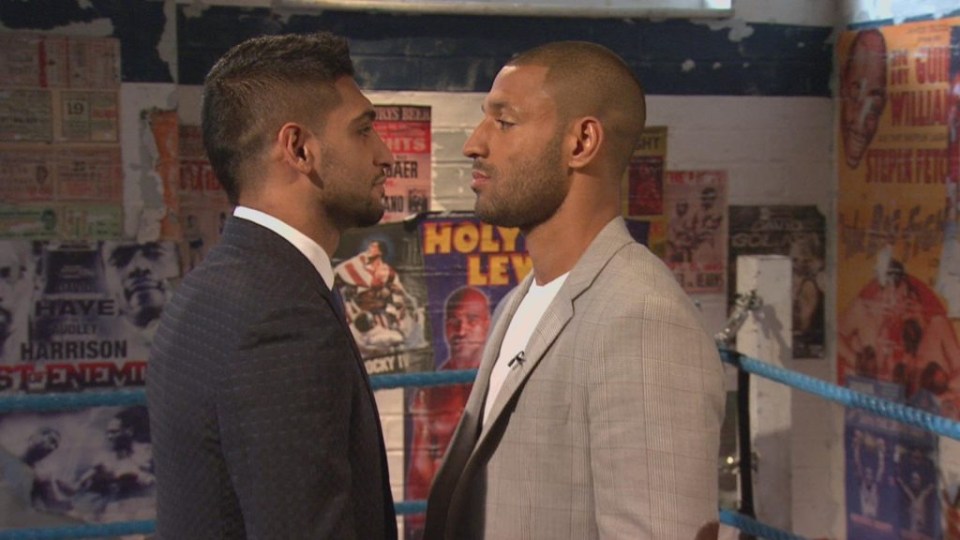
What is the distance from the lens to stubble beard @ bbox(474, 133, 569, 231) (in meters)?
1.92

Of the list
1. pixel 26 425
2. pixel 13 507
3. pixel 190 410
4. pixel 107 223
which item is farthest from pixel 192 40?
pixel 190 410

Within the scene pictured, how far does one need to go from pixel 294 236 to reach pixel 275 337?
0.68 feet

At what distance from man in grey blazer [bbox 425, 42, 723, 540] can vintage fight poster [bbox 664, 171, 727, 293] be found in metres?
2.52

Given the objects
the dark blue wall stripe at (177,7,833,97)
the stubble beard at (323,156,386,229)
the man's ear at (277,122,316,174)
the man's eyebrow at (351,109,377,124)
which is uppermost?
the dark blue wall stripe at (177,7,833,97)

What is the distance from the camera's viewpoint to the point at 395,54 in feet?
14.0

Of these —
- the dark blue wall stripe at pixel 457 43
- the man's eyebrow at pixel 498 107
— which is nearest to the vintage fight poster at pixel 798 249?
the dark blue wall stripe at pixel 457 43

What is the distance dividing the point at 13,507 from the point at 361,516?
280cm

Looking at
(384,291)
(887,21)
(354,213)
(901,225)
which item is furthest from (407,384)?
(887,21)

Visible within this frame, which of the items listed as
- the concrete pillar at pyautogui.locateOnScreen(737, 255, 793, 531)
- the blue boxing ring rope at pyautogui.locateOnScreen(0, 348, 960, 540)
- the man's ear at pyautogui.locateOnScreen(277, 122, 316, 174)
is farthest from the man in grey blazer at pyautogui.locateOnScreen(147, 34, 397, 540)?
the concrete pillar at pyautogui.locateOnScreen(737, 255, 793, 531)

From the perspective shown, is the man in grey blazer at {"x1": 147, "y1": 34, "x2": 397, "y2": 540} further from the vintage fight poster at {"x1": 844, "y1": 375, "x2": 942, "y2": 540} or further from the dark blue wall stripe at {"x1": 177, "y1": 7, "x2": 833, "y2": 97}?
the vintage fight poster at {"x1": 844, "y1": 375, "x2": 942, "y2": 540}

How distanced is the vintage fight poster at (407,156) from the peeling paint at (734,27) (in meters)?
1.09

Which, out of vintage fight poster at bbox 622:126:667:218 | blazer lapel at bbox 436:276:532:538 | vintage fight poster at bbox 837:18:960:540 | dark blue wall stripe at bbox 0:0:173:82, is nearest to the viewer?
blazer lapel at bbox 436:276:532:538

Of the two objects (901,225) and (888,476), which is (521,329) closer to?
(901,225)

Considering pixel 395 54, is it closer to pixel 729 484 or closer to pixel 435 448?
pixel 435 448
